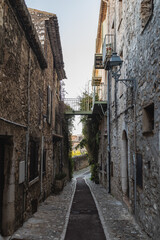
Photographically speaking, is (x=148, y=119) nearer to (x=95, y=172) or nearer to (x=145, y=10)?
(x=145, y=10)

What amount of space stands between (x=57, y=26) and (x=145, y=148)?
681 centimetres

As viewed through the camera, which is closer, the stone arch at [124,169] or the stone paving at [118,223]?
the stone paving at [118,223]

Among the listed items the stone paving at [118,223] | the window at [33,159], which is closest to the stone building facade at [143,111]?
the stone paving at [118,223]

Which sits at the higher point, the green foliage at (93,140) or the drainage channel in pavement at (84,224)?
the green foliage at (93,140)

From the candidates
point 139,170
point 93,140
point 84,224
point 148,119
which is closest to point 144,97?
point 148,119

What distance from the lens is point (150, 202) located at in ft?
16.7

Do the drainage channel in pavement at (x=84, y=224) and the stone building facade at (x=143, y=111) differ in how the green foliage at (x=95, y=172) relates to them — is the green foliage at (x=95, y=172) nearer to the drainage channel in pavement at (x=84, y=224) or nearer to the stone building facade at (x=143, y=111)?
the drainage channel in pavement at (x=84, y=224)

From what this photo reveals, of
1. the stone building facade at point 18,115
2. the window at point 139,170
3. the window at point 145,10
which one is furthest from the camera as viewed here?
the window at point 139,170

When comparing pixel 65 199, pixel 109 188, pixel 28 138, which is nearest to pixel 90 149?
pixel 109 188

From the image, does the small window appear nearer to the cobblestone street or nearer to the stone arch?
the cobblestone street

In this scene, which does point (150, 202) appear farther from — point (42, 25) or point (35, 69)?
point (42, 25)

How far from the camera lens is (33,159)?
24.7 ft

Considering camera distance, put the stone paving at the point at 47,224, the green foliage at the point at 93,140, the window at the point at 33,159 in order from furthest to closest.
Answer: the green foliage at the point at 93,140 < the window at the point at 33,159 < the stone paving at the point at 47,224

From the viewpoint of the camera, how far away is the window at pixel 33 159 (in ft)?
23.9
